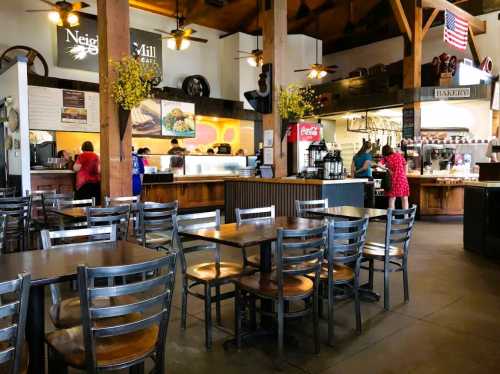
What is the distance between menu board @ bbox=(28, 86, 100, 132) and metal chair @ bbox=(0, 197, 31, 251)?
4405mm

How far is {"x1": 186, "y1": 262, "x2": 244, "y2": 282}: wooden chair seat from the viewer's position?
3268 mm

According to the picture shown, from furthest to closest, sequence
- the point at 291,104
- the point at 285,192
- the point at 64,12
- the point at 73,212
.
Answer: the point at 64,12 → the point at 291,104 → the point at 285,192 → the point at 73,212

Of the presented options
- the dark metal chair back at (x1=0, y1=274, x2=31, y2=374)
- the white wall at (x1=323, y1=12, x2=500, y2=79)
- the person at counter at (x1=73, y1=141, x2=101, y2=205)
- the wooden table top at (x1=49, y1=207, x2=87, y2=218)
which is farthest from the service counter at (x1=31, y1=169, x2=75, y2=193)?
the white wall at (x1=323, y1=12, x2=500, y2=79)

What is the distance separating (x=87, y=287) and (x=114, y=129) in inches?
172

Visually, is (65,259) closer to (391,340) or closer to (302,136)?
(391,340)

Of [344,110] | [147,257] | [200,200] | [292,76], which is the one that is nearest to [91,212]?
[147,257]

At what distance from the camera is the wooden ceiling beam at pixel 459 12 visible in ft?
34.9

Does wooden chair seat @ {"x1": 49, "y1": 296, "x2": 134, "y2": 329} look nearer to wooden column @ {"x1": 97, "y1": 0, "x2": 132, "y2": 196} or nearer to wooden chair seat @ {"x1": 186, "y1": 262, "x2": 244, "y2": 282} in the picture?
wooden chair seat @ {"x1": 186, "y1": 262, "x2": 244, "y2": 282}

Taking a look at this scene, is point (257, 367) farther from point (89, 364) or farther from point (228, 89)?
point (228, 89)

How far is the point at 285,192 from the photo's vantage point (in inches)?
261

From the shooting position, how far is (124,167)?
600 cm

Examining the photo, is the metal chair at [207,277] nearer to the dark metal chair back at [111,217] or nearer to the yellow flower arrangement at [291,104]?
the dark metal chair back at [111,217]

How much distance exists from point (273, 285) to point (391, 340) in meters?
1.03

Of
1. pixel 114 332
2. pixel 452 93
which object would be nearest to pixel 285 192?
pixel 114 332
